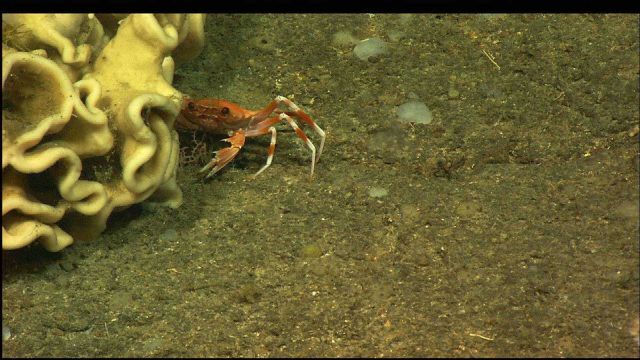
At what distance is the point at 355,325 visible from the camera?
2689mm

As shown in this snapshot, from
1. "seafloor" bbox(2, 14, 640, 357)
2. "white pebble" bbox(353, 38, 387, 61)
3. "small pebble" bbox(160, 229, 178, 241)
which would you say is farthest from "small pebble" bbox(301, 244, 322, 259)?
"white pebble" bbox(353, 38, 387, 61)

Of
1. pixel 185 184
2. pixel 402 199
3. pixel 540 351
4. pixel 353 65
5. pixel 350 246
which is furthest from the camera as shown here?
pixel 353 65

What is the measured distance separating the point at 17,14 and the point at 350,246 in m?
1.81

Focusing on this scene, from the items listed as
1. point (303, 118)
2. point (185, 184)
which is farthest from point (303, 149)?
point (185, 184)

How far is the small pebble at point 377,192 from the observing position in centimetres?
331

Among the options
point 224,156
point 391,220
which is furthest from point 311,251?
point 224,156

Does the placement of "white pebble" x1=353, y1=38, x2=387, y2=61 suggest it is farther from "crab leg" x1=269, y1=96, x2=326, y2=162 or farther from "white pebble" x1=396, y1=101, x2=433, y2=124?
"crab leg" x1=269, y1=96, x2=326, y2=162

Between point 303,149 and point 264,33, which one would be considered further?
point 264,33

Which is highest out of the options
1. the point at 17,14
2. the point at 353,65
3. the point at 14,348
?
the point at 17,14

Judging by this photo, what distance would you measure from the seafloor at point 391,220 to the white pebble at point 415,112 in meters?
0.05

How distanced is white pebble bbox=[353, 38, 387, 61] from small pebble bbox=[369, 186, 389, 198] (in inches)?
39.7

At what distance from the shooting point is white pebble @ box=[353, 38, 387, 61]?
3988 millimetres

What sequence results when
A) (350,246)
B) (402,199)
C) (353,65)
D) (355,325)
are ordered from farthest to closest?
(353,65), (402,199), (350,246), (355,325)
